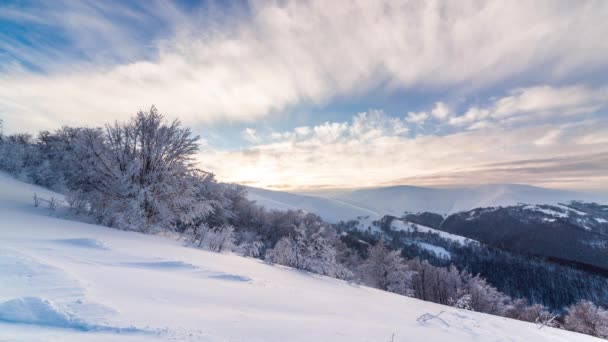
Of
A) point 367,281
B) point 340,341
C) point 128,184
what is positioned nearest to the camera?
point 340,341

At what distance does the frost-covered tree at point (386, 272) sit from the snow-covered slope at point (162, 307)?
3074 cm

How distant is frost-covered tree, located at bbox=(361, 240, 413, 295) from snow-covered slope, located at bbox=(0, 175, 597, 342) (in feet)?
101

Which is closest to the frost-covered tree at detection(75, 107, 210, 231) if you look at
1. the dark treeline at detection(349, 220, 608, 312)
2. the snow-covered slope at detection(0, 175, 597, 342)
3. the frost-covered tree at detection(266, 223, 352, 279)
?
the frost-covered tree at detection(266, 223, 352, 279)

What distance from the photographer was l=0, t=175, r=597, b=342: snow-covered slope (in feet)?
6.86

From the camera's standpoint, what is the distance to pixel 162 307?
287 cm

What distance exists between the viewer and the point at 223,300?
359 centimetres

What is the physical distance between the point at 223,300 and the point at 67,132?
36230 mm

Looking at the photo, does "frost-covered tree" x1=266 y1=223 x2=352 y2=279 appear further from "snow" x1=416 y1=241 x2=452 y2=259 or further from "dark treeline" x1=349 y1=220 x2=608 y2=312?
"snow" x1=416 y1=241 x2=452 y2=259

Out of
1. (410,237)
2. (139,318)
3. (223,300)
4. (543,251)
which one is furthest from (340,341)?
(543,251)

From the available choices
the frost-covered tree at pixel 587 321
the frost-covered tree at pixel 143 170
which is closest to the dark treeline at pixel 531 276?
the frost-covered tree at pixel 587 321

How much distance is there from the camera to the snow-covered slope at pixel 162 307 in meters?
2.09

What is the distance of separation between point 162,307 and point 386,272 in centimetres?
3612

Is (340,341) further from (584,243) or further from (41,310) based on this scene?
(584,243)

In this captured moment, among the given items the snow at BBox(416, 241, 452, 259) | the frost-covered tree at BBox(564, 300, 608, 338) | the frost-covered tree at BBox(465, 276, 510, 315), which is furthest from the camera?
the snow at BBox(416, 241, 452, 259)
